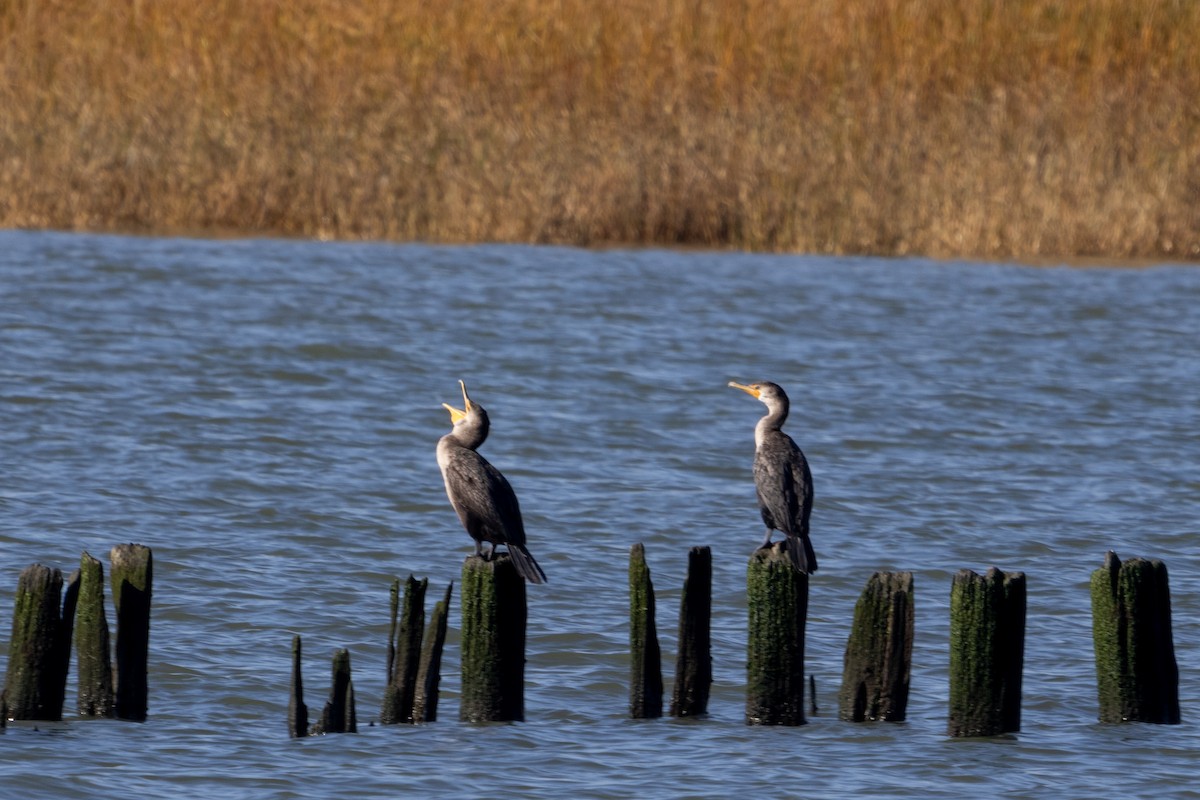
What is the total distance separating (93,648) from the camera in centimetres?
579

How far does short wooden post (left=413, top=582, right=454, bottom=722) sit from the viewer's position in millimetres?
5746

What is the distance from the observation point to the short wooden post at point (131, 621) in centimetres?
570

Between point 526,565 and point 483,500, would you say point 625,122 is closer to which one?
point 483,500

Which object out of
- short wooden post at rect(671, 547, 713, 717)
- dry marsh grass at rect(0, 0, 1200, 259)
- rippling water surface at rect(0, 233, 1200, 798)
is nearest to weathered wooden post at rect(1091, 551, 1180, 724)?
rippling water surface at rect(0, 233, 1200, 798)

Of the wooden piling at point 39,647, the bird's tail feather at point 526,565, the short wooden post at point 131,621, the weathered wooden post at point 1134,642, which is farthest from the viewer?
the bird's tail feather at point 526,565

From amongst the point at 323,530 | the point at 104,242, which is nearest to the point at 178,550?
the point at 323,530

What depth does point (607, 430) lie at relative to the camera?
11695 millimetres

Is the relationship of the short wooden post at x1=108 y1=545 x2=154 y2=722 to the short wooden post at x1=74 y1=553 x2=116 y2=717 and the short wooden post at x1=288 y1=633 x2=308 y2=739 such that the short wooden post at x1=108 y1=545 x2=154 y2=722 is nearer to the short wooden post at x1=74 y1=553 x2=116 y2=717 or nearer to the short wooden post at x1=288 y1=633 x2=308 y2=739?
the short wooden post at x1=74 y1=553 x2=116 y2=717

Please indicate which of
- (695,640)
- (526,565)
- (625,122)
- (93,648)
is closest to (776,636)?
(695,640)

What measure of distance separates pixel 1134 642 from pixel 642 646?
1.47 metres

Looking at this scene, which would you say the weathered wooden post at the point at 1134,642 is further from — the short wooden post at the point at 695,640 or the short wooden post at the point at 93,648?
the short wooden post at the point at 93,648

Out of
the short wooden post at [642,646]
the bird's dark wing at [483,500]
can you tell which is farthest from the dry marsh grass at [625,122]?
the short wooden post at [642,646]

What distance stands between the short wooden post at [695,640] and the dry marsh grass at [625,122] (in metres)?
10.5

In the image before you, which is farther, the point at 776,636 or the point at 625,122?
the point at 625,122
